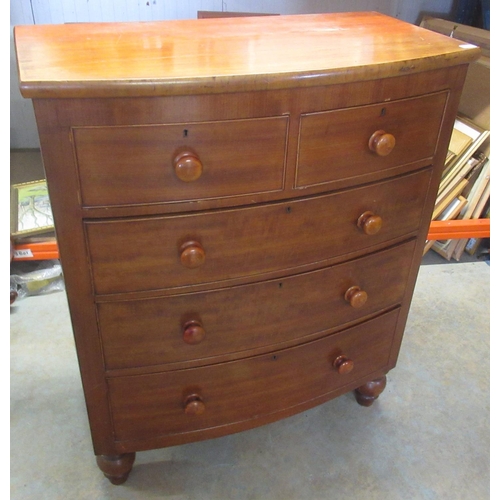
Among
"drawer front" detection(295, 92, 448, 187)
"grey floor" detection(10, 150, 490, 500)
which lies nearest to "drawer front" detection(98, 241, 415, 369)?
"drawer front" detection(295, 92, 448, 187)

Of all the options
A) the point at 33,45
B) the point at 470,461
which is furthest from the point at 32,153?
the point at 470,461

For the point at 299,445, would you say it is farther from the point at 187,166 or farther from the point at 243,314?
the point at 187,166

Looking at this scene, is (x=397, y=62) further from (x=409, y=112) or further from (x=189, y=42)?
(x=189, y=42)

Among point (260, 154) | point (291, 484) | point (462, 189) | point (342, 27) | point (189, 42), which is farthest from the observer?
point (462, 189)

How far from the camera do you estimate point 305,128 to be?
928 millimetres

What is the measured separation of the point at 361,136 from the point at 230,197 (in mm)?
274

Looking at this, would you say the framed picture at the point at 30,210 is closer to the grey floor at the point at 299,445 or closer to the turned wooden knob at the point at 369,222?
the grey floor at the point at 299,445

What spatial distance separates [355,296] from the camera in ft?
3.82

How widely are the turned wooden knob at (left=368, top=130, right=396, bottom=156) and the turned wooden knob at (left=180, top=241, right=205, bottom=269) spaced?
38 centimetres

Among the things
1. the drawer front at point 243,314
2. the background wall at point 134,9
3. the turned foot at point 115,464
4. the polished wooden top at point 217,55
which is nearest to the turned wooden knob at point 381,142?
the polished wooden top at point 217,55

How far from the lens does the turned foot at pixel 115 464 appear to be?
1.23 m

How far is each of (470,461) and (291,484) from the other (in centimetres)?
49

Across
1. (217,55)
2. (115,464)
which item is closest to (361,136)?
(217,55)

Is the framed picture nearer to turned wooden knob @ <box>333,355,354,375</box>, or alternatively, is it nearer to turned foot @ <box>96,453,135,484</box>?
turned foot @ <box>96,453,135,484</box>
